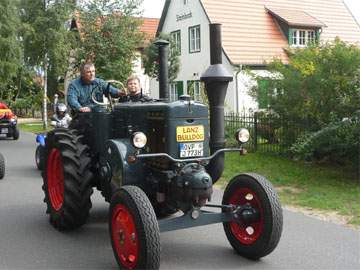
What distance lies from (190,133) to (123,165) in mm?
777

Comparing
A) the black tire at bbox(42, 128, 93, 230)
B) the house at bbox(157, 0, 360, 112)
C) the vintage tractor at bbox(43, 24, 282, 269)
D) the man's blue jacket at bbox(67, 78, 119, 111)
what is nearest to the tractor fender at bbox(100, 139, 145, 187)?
the vintage tractor at bbox(43, 24, 282, 269)

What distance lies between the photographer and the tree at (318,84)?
34.3 feet

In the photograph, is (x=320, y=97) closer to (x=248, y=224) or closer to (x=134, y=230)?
(x=248, y=224)

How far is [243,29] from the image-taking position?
27109 millimetres

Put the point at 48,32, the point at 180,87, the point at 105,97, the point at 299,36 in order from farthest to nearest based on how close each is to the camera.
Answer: the point at 180,87 → the point at 299,36 → the point at 48,32 → the point at 105,97

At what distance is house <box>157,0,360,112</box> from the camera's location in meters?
25.8

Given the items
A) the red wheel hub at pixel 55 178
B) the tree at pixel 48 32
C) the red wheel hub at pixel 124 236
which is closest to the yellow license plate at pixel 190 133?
the red wheel hub at pixel 124 236

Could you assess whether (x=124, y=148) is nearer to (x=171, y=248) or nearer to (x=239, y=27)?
(x=171, y=248)

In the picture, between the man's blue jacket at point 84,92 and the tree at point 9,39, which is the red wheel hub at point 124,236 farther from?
the tree at point 9,39

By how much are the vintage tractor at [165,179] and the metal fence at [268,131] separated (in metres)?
6.52

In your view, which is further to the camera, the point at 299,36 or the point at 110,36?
the point at 299,36

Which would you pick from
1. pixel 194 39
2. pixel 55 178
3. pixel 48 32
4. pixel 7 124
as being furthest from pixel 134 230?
pixel 194 39

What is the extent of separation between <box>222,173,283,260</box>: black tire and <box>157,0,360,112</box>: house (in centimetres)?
1925

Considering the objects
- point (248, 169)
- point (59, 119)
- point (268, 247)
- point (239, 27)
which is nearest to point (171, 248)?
point (268, 247)
